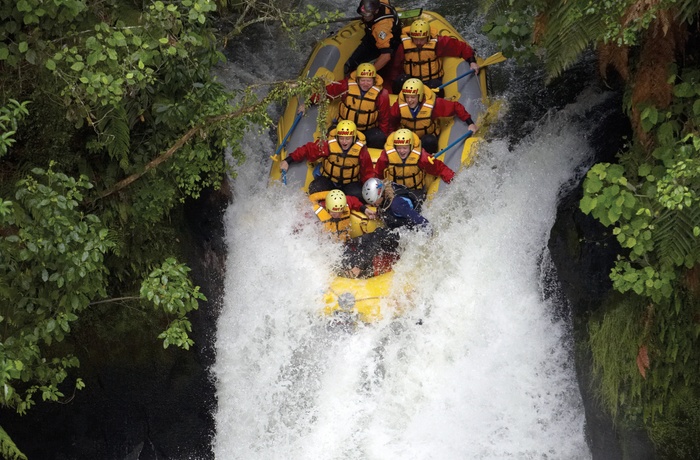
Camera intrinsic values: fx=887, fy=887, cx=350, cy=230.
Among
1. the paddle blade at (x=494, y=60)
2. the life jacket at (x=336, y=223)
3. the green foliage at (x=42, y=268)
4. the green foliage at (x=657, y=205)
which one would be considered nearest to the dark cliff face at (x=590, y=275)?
the green foliage at (x=657, y=205)

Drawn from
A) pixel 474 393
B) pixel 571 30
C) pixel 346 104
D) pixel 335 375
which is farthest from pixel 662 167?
pixel 346 104

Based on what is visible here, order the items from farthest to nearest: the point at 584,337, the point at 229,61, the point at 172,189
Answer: the point at 229,61 → the point at 172,189 → the point at 584,337

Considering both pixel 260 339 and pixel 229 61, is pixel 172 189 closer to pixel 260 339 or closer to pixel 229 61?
pixel 260 339

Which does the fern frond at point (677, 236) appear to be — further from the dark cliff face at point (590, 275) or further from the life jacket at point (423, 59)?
the life jacket at point (423, 59)

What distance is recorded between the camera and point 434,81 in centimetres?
947

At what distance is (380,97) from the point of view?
8.88m

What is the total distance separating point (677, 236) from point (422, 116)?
3.50 m

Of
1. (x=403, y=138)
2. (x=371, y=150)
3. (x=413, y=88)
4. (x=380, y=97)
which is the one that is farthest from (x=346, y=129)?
(x=413, y=88)

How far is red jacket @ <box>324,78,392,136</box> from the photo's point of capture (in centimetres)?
889

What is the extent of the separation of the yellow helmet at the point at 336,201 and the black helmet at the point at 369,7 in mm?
2541

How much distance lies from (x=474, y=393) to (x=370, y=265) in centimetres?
143

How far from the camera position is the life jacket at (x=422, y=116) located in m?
8.78

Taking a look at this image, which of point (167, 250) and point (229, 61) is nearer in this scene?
point (167, 250)

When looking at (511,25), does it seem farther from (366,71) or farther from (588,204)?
(588,204)
